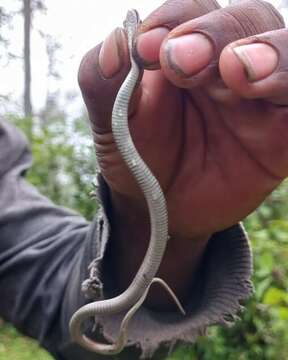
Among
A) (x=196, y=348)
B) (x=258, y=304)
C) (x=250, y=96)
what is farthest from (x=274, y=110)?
(x=196, y=348)

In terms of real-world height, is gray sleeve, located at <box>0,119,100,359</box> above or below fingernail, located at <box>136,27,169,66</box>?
below

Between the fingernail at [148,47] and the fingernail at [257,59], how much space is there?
0.08m

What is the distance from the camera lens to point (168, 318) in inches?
45.0

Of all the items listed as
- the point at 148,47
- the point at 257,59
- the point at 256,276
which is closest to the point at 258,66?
the point at 257,59

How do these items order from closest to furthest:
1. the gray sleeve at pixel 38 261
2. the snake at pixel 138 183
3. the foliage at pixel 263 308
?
the snake at pixel 138 183 < the gray sleeve at pixel 38 261 < the foliage at pixel 263 308

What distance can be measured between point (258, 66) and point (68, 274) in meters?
0.66

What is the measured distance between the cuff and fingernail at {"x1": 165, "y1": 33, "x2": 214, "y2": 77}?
1.09 feet

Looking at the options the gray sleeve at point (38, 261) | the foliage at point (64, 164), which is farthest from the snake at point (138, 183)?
the foliage at point (64, 164)

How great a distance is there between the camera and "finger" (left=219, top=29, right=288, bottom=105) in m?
0.75

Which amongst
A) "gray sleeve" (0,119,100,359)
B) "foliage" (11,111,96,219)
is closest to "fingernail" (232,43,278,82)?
"gray sleeve" (0,119,100,359)

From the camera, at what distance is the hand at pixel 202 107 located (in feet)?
2.52

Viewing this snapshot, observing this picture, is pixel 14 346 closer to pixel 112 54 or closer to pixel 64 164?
pixel 64 164

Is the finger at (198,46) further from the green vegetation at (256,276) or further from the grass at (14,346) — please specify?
the grass at (14,346)

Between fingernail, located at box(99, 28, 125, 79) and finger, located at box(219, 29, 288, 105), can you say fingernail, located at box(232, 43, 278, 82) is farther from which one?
fingernail, located at box(99, 28, 125, 79)
